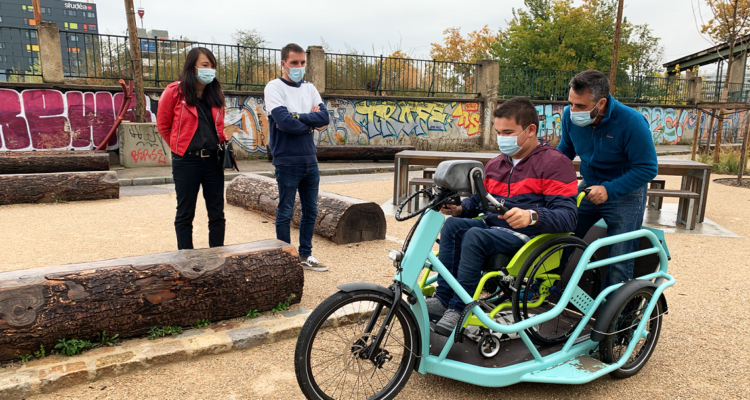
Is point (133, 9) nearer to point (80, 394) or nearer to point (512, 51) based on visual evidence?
point (80, 394)

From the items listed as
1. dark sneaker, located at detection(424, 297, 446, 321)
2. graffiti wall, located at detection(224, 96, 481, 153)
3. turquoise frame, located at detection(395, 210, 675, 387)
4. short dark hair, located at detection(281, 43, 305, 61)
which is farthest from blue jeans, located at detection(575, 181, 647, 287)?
graffiti wall, located at detection(224, 96, 481, 153)

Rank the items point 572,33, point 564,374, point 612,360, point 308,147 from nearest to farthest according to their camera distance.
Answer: point 564,374 → point 612,360 → point 308,147 → point 572,33

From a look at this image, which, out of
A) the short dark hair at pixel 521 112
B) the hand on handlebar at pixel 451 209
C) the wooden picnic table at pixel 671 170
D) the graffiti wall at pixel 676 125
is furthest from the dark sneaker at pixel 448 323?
the graffiti wall at pixel 676 125

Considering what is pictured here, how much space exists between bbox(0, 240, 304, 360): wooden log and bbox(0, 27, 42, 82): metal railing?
1185 cm

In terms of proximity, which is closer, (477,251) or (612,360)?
(477,251)

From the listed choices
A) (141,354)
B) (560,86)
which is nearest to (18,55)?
(141,354)

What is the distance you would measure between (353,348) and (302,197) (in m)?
2.40

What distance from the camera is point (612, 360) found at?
8.93ft

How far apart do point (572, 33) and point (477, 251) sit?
28.8 metres

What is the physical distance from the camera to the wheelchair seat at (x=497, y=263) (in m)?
2.58

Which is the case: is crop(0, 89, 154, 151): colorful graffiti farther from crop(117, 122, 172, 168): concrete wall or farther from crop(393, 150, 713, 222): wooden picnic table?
crop(393, 150, 713, 222): wooden picnic table

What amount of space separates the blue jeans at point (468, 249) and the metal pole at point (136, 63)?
11.6 m

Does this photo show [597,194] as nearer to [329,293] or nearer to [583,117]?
[583,117]

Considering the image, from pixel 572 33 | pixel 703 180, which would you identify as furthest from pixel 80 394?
pixel 572 33
